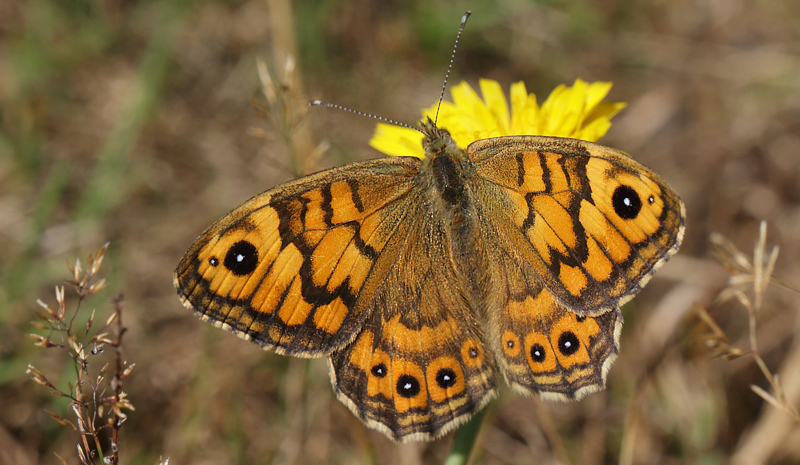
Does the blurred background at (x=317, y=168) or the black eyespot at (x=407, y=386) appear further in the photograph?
the blurred background at (x=317, y=168)

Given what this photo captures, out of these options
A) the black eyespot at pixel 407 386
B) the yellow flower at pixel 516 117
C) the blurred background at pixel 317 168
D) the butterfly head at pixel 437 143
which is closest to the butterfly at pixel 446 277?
the black eyespot at pixel 407 386

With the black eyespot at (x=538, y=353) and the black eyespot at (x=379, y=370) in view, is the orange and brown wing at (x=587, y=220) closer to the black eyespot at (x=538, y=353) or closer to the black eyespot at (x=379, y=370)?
the black eyespot at (x=538, y=353)

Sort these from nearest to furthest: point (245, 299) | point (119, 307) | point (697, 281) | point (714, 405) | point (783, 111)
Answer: point (119, 307) < point (245, 299) < point (714, 405) < point (697, 281) < point (783, 111)

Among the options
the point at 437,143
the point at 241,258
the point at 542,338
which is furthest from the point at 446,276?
the point at 241,258

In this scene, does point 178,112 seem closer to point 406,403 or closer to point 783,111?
point 406,403

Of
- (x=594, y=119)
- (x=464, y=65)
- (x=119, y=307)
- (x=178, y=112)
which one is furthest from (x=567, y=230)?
(x=178, y=112)
